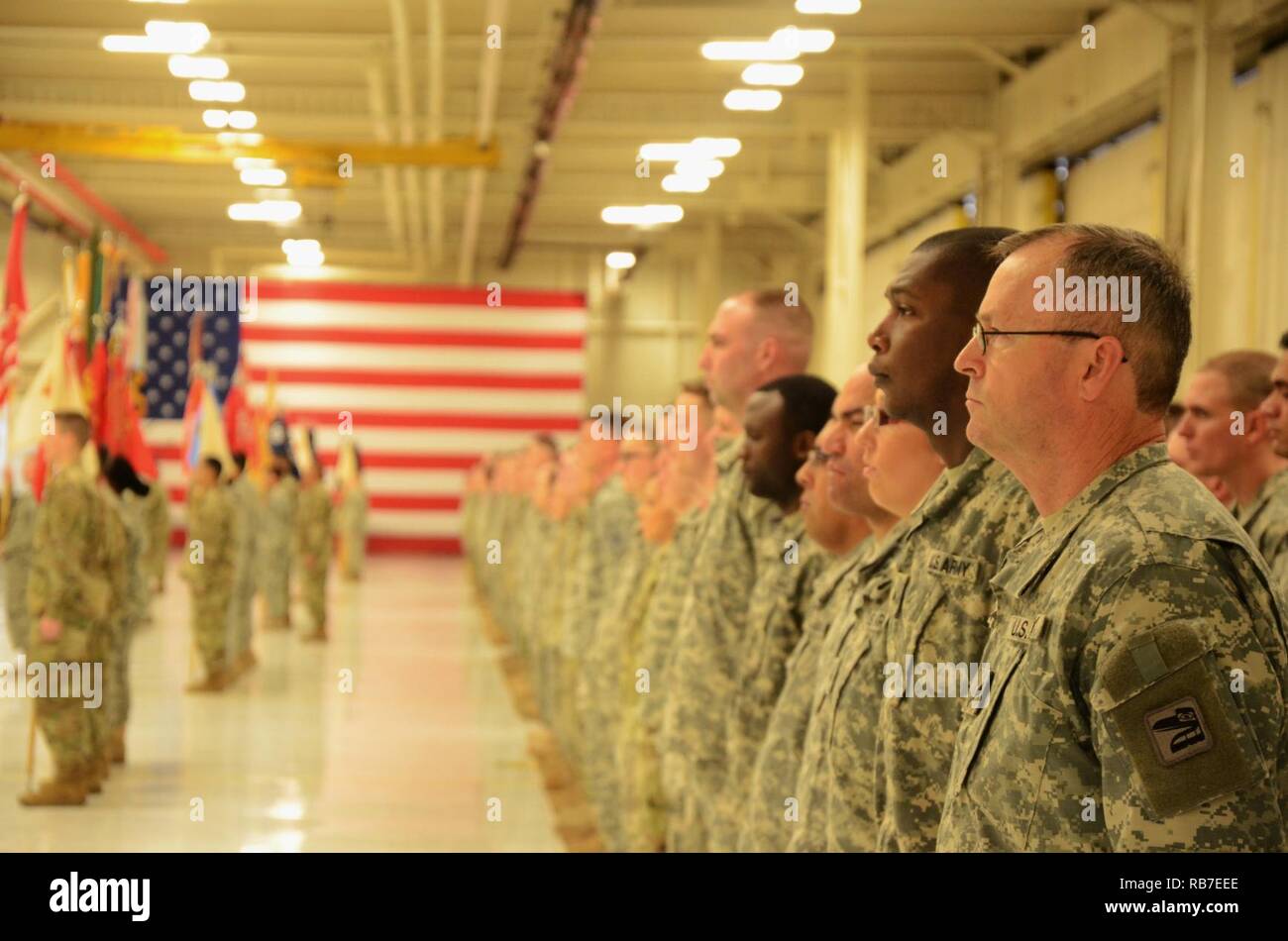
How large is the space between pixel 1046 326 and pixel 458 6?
10.0 metres

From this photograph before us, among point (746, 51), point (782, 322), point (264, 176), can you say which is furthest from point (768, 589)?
point (264, 176)

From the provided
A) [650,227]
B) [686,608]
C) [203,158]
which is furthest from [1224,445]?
[650,227]

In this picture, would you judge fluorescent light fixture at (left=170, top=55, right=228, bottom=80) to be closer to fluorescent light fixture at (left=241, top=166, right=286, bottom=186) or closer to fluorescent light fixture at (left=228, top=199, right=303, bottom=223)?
fluorescent light fixture at (left=241, top=166, right=286, bottom=186)

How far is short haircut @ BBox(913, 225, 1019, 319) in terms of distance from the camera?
94.6 inches

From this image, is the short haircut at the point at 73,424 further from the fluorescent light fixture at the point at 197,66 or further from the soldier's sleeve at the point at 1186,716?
the soldier's sleeve at the point at 1186,716

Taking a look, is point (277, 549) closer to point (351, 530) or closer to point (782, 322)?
point (351, 530)

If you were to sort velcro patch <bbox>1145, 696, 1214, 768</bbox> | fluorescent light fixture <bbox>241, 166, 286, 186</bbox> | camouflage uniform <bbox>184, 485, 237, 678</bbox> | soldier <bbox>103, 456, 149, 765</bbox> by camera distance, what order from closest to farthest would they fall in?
velcro patch <bbox>1145, 696, 1214, 768</bbox>, soldier <bbox>103, 456, 149, 765</bbox>, camouflage uniform <bbox>184, 485, 237, 678</bbox>, fluorescent light fixture <bbox>241, 166, 286, 186</bbox>

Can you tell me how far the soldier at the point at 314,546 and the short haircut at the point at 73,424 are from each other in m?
7.29

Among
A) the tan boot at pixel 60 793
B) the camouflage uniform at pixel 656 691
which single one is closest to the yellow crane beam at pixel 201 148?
the tan boot at pixel 60 793

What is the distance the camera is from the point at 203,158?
14328 millimetres

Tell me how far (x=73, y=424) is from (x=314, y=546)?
26.0 ft

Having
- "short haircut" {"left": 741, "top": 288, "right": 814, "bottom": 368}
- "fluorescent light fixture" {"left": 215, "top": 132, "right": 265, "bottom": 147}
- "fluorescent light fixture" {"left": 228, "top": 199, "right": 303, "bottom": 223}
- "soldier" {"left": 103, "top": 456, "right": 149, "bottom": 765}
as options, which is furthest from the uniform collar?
"fluorescent light fixture" {"left": 228, "top": 199, "right": 303, "bottom": 223}

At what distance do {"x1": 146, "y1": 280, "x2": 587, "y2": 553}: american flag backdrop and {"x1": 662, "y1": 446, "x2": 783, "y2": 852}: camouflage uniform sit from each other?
2016 cm
